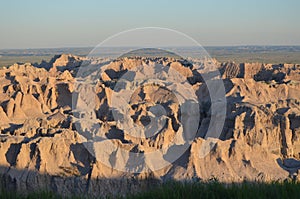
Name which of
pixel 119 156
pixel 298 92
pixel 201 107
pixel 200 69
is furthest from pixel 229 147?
pixel 200 69

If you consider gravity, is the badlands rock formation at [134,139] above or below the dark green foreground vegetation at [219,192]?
below

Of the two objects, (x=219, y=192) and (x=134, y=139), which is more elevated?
(x=219, y=192)

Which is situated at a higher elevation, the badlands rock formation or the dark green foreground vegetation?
the dark green foreground vegetation

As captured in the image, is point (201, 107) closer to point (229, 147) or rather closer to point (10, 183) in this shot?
point (229, 147)

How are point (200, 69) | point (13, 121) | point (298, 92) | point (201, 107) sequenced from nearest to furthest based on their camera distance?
point (13, 121) < point (201, 107) < point (298, 92) < point (200, 69)

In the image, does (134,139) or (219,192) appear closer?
(219,192)
